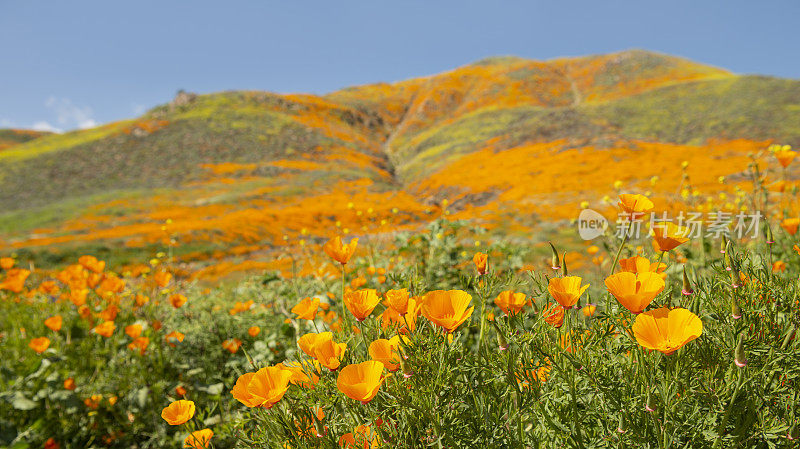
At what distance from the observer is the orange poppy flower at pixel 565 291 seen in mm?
696

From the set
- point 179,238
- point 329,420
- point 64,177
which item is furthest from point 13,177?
→ point 329,420

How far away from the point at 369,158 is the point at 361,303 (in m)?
40.3

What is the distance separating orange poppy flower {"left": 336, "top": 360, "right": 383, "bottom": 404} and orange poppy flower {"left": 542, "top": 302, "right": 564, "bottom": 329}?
0.40m

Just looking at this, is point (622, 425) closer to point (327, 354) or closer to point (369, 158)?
point (327, 354)

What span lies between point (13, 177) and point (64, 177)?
350 cm

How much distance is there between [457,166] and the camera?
3011 centimetres

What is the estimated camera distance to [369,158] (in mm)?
40375

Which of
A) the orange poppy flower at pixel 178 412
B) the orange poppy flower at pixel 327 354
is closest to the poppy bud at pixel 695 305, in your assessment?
the orange poppy flower at pixel 327 354

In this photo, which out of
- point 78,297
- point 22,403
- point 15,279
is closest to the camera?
point 22,403

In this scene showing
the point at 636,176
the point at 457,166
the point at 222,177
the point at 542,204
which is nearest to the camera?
the point at 542,204

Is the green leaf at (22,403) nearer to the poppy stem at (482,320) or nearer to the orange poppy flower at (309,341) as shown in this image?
the orange poppy flower at (309,341)

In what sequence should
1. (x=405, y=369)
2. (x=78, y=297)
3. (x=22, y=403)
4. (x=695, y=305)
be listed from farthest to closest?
(x=78, y=297)
(x=22, y=403)
(x=695, y=305)
(x=405, y=369)

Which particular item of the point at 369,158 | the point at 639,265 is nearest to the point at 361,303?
the point at 639,265

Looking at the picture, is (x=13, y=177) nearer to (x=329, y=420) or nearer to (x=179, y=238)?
(x=179, y=238)
